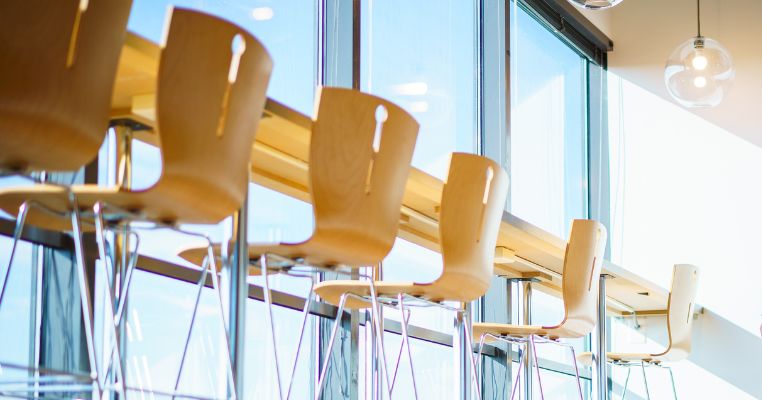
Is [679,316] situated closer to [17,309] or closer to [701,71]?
[701,71]

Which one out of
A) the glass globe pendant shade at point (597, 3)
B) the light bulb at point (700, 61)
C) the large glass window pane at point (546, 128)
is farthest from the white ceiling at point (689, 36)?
the glass globe pendant shade at point (597, 3)

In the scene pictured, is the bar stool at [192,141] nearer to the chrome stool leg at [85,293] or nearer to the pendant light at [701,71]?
the chrome stool leg at [85,293]

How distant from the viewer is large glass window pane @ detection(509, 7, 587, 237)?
6.75 metres

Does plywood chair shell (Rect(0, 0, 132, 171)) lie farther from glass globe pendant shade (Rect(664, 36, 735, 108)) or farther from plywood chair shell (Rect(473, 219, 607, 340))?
glass globe pendant shade (Rect(664, 36, 735, 108))

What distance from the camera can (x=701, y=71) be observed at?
20.1ft

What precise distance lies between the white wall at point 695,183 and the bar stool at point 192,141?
18.5 feet

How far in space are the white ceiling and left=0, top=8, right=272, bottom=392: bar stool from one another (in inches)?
234

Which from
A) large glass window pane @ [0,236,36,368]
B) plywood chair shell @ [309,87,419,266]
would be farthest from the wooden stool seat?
large glass window pane @ [0,236,36,368]

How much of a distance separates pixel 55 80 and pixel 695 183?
6495mm

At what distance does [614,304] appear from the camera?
6.91 m

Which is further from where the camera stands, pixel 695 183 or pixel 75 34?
pixel 695 183

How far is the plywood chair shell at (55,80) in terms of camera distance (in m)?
1.78

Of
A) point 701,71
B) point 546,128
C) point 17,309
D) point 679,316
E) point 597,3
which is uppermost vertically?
point 546,128

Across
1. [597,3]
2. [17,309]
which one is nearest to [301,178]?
[17,309]
